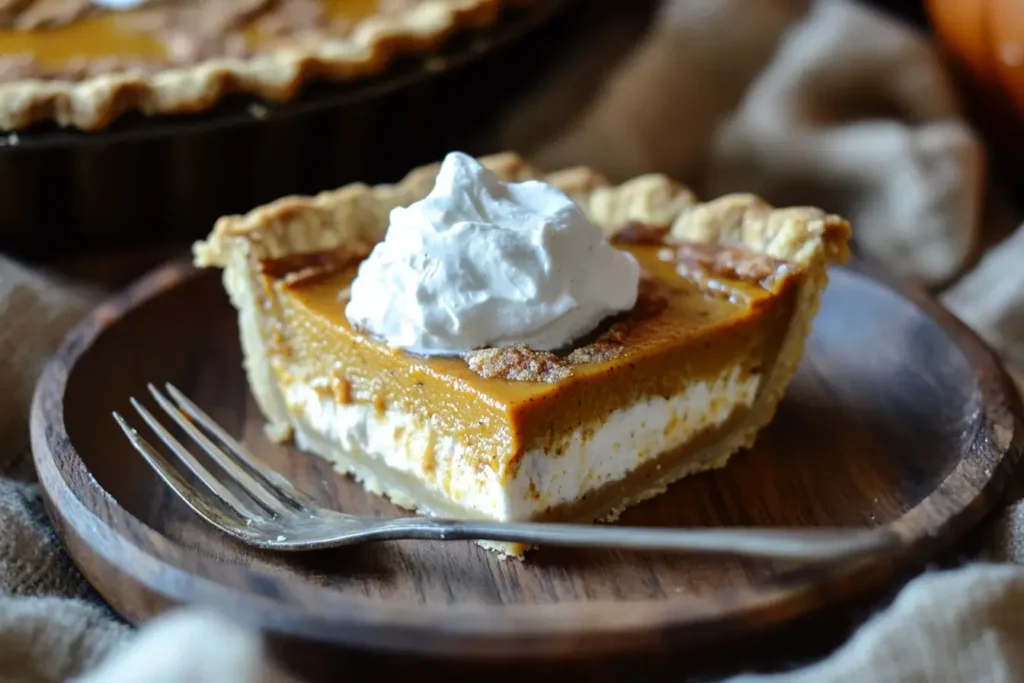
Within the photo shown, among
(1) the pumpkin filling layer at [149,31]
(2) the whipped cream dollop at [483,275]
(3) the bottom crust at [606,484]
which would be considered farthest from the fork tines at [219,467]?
(1) the pumpkin filling layer at [149,31]

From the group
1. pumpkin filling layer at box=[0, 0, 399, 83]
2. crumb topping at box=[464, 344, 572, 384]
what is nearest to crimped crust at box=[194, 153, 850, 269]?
crumb topping at box=[464, 344, 572, 384]

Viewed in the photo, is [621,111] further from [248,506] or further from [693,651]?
[693,651]

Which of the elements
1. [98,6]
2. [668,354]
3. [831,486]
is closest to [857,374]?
[831,486]

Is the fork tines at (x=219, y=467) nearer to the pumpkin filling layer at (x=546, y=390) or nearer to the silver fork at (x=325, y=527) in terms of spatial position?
the silver fork at (x=325, y=527)

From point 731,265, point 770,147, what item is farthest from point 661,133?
point 731,265

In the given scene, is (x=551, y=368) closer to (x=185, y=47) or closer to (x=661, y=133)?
(x=661, y=133)

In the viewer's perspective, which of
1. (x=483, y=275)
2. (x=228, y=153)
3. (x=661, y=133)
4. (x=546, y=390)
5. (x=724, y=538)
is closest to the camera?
(x=724, y=538)
